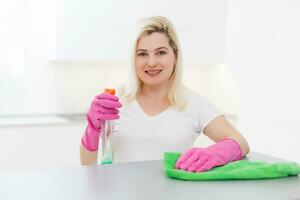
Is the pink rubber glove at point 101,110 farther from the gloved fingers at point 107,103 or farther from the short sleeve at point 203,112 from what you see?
the short sleeve at point 203,112

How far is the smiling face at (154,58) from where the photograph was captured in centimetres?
145

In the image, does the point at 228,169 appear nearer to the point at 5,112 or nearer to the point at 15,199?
the point at 15,199

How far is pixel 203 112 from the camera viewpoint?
60.0 inches

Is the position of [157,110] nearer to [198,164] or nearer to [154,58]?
[154,58]

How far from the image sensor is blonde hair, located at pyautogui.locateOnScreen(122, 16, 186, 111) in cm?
147

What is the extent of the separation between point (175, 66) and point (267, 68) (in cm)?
121

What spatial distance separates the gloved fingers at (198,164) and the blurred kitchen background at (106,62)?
1461mm

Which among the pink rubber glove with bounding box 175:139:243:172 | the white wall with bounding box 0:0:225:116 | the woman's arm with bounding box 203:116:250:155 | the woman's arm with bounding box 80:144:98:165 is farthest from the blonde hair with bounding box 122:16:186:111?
the white wall with bounding box 0:0:225:116

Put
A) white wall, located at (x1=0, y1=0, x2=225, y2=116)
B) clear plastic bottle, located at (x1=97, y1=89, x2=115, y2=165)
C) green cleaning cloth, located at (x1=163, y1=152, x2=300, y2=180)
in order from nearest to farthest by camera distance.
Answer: green cleaning cloth, located at (x1=163, y1=152, x2=300, y2=180) < clear plastic bottle, located at (x1=97, y1=89, x2=115, y2=165) < white wall, located at (x1=0, y1=0, x2=225, y2=116)

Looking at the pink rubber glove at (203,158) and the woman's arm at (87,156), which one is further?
the woman's arm at (87,156)

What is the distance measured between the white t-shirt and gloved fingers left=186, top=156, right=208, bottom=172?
480mm

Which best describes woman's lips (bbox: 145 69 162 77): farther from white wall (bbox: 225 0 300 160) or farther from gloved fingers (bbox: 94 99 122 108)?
white wall (bbox: 225 0 300 160)

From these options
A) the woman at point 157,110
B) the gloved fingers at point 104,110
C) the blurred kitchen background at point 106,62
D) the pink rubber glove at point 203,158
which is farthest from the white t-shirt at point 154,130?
the blurred kitchen background at point 106,62

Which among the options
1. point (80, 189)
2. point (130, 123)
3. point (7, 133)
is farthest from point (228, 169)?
point (7, 133)
